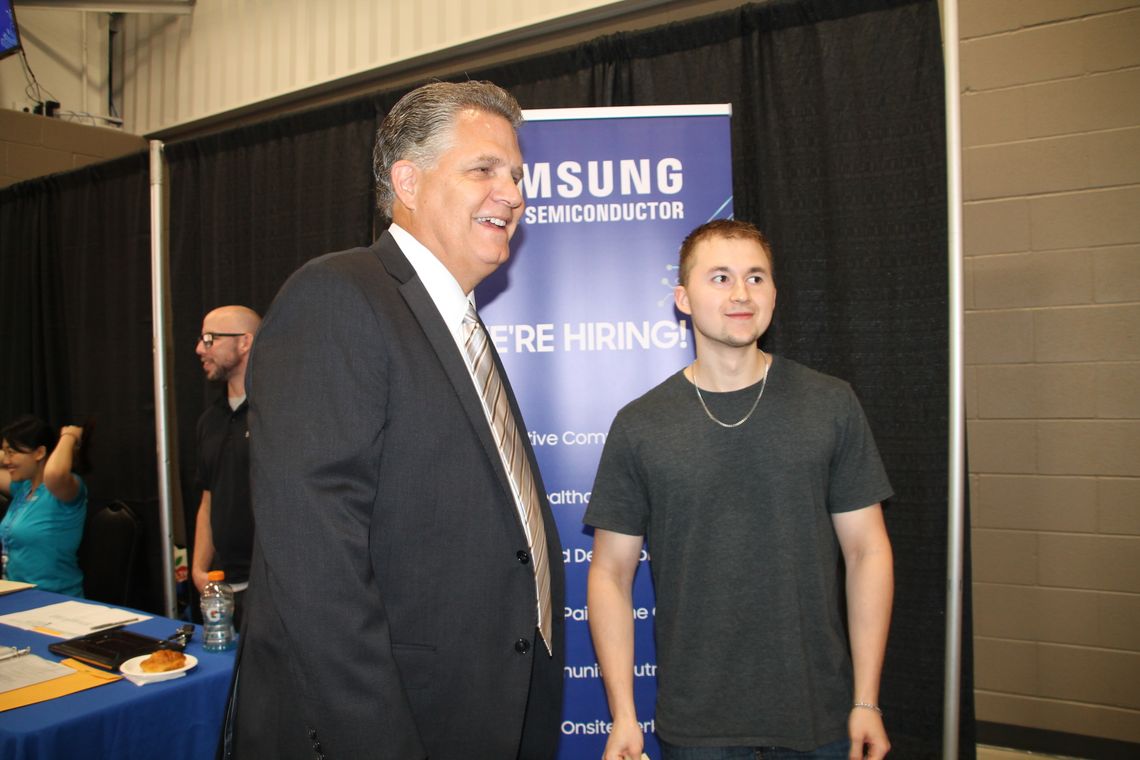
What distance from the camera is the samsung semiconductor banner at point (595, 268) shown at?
2078 mm

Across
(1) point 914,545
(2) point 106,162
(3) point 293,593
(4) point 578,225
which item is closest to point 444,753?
(3) point 293,593

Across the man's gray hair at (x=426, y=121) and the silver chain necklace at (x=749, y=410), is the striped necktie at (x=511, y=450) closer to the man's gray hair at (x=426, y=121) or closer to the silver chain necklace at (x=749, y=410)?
the man's gray hair at (x=426, y=121)

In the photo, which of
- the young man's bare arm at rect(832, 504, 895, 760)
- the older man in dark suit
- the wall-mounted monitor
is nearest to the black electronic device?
the older man in dark suit

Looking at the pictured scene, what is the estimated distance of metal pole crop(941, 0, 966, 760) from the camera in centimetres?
193

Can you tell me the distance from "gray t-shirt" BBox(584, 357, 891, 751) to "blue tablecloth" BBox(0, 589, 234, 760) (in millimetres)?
1113

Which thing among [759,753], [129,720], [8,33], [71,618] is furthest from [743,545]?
[8,33]

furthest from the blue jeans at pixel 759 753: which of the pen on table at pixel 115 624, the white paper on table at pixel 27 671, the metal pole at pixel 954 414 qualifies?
the pen on table at pixel 115 624

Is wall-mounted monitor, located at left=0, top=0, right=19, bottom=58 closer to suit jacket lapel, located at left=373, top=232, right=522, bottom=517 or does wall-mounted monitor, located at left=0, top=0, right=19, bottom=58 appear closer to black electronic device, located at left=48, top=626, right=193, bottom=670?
black electronic device, located at left=48, top=626, right=193, bottom=670

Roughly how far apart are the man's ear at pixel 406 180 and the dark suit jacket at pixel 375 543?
0.41ft

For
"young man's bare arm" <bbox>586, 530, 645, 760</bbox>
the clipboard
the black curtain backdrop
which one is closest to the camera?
"young man's bare arm" <bbox>586, 530, 645, 760</bbox>

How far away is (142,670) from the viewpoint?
178 cm

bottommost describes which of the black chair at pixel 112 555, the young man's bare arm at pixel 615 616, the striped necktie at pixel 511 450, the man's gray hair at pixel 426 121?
the black chair at pixel 112 555

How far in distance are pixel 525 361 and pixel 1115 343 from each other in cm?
217

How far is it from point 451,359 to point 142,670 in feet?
4.21
